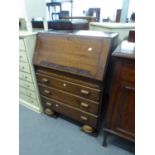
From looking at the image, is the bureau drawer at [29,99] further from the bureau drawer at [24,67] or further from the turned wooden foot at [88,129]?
the turned wooden foot at [88,129]

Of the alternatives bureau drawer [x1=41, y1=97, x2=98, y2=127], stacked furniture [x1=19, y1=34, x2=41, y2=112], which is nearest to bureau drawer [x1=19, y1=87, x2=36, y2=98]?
stacked furniture [x1=19, y1=34, x2=41, y2=112]

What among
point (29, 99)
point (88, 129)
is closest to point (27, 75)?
point (29, 99)

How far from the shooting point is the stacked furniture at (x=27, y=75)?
1426 mm

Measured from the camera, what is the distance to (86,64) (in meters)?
1.16

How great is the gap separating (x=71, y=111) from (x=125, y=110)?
59cm

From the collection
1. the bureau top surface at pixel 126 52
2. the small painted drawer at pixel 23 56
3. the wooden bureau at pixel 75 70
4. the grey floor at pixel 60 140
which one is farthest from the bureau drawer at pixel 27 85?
the bureau top surface at pixel 126 52

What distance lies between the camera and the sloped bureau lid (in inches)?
43.4

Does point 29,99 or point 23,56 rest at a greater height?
point 23,56

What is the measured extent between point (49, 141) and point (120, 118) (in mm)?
781

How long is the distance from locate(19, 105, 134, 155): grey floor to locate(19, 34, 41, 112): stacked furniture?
0.77ft

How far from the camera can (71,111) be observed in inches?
57.1

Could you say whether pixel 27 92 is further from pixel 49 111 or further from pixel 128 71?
pixel 128 71
